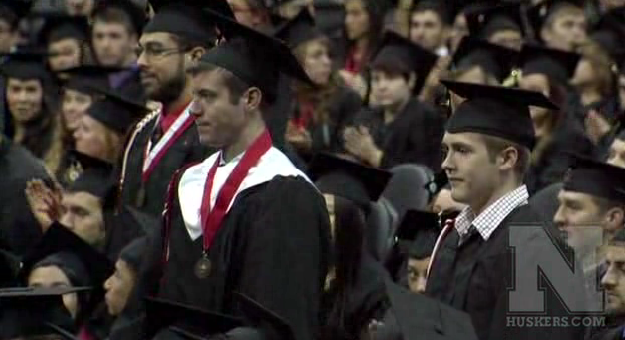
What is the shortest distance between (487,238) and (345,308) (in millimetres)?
2016

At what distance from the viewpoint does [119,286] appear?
33.3 ft

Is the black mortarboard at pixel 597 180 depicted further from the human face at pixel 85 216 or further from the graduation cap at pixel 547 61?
the graduation cap at pixel 547 61

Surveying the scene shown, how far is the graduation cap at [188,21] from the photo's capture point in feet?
31.7

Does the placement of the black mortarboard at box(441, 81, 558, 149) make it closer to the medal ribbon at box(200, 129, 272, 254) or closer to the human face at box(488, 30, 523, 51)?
the medal ribbon at box(200, 129, 272, 254)

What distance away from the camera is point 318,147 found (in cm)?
1328

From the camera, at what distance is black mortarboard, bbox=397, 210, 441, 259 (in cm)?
1011

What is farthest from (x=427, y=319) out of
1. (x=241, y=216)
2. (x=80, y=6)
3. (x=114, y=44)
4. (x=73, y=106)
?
(x=80, y=6)

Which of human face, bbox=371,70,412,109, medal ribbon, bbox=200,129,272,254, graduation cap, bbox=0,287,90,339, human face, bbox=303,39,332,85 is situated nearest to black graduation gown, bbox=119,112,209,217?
graduation cap, bbox=0,287,90,339

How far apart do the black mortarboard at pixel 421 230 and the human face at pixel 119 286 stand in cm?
132

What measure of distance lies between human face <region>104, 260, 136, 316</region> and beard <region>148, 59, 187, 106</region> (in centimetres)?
85

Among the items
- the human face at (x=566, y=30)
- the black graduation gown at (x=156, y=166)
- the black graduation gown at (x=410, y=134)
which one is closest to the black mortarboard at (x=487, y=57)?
the black graduation gown at (x=410, y=134)

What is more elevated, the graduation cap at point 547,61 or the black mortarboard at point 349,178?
the graduation cap at point 547,61

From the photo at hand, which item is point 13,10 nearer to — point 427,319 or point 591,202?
point 591,202

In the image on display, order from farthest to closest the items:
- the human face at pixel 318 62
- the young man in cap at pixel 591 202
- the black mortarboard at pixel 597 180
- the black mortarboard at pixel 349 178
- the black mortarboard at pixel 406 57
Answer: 1. the black mortarboard at pixel 406 57
2. the human face at pixel 318 62
3. the black mortarboard at pixel 349 178
4. the black mortarboard at pixel 597 180
5. the young man in cap at pixel 591 202
